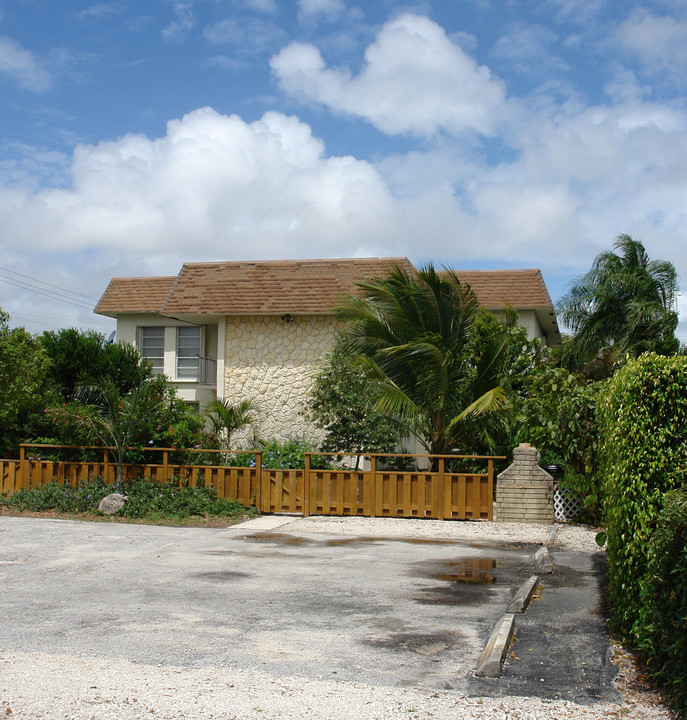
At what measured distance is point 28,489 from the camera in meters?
17.9

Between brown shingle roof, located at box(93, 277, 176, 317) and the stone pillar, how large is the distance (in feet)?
52.8

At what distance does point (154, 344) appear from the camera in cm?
2914

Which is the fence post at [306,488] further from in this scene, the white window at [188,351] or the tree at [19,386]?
the white window at [188,351]

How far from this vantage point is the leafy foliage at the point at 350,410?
19.4 m

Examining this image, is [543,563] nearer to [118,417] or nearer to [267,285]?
[118,417]

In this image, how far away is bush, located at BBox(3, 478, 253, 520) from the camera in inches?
636

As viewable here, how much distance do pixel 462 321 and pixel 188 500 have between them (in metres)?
7.98

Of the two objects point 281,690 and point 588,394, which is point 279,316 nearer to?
point 588,394

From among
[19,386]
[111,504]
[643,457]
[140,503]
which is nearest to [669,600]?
[643,457]

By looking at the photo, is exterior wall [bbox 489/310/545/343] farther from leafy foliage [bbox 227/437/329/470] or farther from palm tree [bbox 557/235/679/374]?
leafy foliage [bbox 227/437/329/470]

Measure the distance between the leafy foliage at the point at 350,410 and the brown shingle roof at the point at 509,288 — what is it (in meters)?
6.09

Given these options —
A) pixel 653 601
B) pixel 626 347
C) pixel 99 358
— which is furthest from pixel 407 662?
pixel 626 347

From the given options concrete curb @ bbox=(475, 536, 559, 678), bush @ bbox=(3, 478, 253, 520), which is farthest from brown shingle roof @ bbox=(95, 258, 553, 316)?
concrete curb @ bbox=(475, 536, 559, 678)

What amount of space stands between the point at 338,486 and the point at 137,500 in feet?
13.9
